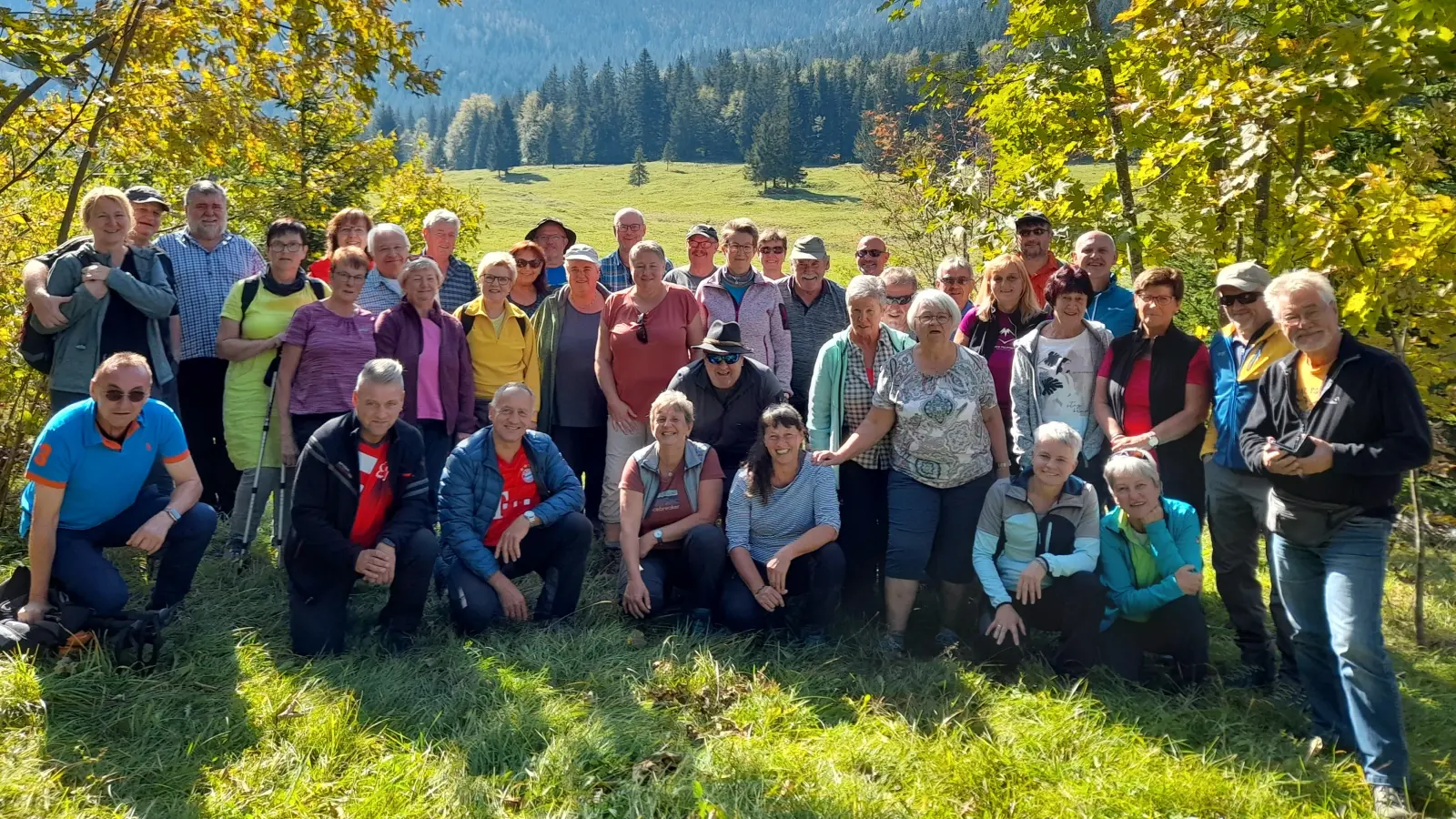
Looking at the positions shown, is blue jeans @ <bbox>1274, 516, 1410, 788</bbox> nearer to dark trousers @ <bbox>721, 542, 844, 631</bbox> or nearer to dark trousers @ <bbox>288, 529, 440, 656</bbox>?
dark trousers @ <bbox>721, 542, 844, 631</bbox>

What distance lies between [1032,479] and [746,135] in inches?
4003

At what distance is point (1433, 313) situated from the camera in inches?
181

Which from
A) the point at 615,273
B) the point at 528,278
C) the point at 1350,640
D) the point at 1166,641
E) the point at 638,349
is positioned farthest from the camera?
the point at 615,273

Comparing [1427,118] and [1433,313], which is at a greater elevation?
[1427,118]

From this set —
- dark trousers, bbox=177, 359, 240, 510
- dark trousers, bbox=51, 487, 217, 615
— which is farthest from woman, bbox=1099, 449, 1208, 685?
dark trousers, bbox=177, 359, 240, 510

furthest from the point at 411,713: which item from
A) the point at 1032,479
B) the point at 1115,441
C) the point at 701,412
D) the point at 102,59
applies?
the point at 102,59

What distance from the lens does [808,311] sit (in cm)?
676

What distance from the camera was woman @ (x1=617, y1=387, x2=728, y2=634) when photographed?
17.4ft

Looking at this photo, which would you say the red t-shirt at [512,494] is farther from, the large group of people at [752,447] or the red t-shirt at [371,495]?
the red t-shirt at [371,495]

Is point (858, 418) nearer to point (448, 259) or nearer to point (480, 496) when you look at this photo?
point (480, 496)

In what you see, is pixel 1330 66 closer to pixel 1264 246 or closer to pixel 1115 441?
pixel 1264 246

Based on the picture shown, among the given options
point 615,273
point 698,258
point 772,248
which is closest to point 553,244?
point 615,273

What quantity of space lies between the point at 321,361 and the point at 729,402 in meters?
2.60

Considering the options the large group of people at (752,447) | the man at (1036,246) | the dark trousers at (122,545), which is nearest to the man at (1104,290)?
the large group of people at (752,447)
